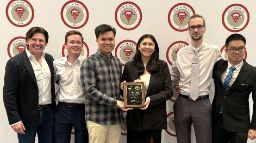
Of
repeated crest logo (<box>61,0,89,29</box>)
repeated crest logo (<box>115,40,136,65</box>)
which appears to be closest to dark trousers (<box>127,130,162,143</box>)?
repeated crest logo (<box>115,40,136,65</box>)

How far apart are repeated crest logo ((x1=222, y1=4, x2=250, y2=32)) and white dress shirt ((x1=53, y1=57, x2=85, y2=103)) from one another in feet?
4.83

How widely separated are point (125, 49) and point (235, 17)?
110 cm

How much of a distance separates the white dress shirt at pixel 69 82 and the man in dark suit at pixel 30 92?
88 mm

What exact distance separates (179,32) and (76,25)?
3.22 feet

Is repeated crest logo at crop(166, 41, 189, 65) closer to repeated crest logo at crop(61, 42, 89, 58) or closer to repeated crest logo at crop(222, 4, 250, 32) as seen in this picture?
repeated crest logo at crop(222, 4, 250, 32)

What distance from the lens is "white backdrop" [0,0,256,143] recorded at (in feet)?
9.00

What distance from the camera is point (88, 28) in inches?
109

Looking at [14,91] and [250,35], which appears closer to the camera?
[14,91]

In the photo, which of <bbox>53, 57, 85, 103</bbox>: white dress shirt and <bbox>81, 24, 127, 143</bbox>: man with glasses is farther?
<bbox>53, 57, 85, 103</bbox>: white dress shirt

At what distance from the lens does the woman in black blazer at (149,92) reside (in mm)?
2273

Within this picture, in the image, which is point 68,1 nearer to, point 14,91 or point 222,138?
point 14,91

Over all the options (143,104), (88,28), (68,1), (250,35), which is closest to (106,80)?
(143,104)

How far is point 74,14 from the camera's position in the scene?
9.05ft

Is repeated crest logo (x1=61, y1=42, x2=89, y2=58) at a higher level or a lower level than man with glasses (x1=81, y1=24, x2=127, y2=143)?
higher
